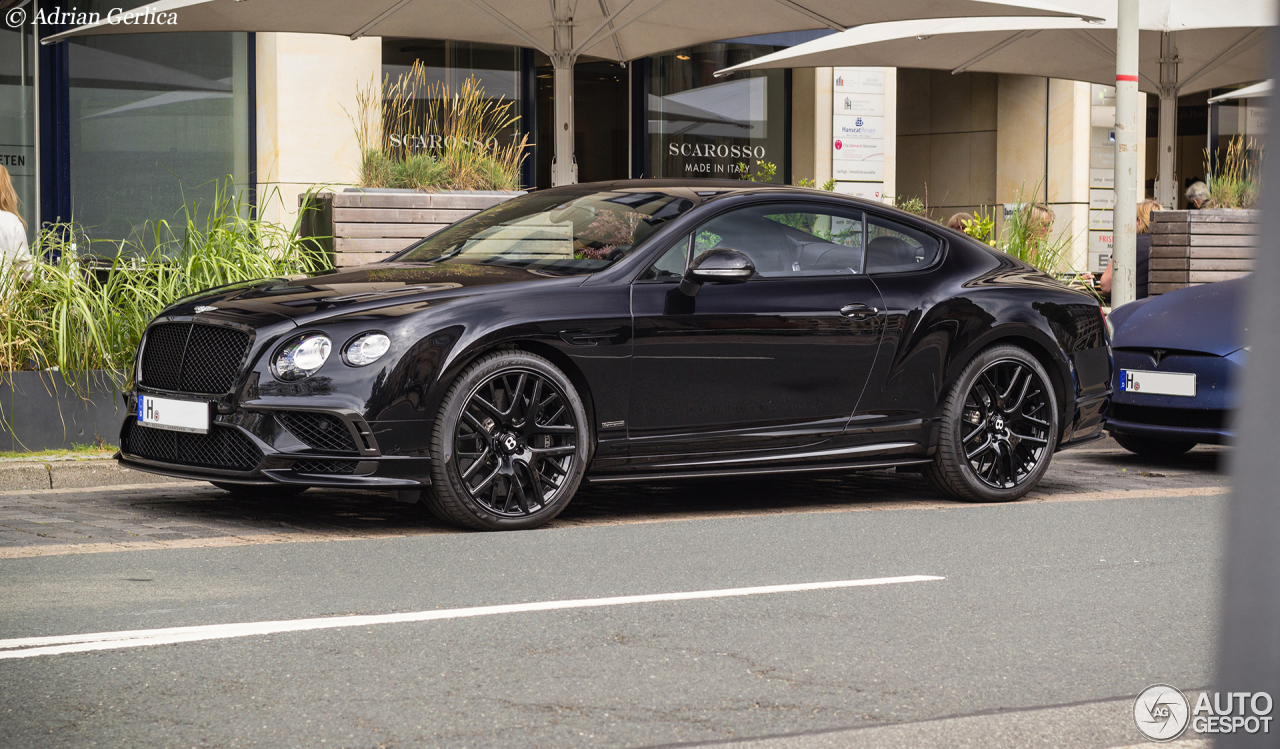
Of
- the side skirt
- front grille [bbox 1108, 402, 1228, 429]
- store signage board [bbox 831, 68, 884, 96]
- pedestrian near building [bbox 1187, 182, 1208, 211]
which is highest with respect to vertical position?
store signage board [bbox 831, 68, 884, 96]

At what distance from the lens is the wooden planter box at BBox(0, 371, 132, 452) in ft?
25.6

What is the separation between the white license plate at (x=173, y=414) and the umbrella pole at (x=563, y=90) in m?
4.77

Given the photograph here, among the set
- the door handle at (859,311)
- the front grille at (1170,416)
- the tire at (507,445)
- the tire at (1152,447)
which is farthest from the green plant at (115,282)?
the tire at (1152,447)

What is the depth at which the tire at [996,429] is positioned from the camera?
716 cm

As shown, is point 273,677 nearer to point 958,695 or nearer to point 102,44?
point 958,695

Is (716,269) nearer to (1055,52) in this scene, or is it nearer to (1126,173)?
(1126,173)

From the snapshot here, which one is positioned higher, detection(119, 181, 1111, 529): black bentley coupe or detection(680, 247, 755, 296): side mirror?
detection(680, 247, 755, 296): side mirror

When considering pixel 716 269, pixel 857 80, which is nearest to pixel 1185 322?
pixel 716 269

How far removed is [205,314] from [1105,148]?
17.0 m

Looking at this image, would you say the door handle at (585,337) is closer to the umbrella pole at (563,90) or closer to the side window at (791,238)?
the side window at (791,238)

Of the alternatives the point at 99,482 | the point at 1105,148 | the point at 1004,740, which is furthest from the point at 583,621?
the point at 1105,148

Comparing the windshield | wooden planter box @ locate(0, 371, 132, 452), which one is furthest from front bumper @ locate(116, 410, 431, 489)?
wooden planter box @ locate(0, 371, 132, 452)

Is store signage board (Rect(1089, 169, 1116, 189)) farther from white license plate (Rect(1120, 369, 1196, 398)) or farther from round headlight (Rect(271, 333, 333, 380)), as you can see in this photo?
round headlight (Rect(271, 333, 333, 380))

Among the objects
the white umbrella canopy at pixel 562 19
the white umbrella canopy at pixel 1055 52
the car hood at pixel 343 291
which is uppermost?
the white umbrella canopy at pixel 1055 52
